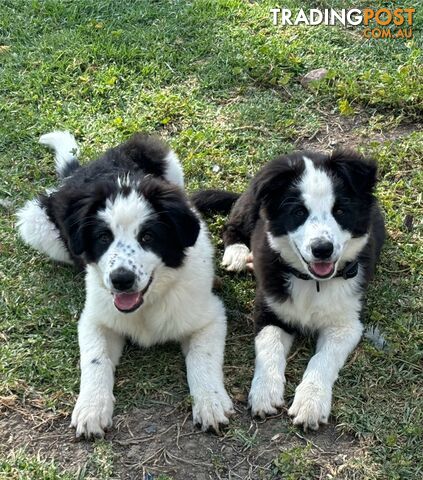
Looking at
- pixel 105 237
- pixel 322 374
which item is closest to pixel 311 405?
pixel 322 374

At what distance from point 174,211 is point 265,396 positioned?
1.04 metres

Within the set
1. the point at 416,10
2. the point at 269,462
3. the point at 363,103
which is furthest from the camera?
the point at 416,10

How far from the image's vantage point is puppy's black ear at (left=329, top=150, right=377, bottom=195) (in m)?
3.85

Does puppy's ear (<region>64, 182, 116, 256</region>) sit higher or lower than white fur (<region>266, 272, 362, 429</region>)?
higher

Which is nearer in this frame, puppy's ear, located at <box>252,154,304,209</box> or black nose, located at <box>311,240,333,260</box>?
black nose, located at <box>311,240,333,260</box>

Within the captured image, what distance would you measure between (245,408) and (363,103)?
313cm

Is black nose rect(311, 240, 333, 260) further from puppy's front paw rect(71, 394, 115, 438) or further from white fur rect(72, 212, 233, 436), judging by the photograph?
puppy's front paw rect(71, 394, 115, 438)

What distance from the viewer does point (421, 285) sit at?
4.50m

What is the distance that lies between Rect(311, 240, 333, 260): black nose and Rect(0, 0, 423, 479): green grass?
2.25 ft

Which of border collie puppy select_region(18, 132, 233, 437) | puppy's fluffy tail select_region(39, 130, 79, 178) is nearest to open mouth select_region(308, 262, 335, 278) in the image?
border collie puppy select_region(18, 132, 233, 437)

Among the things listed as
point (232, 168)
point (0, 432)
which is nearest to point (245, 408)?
point (0, 432)

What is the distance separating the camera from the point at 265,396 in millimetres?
3721

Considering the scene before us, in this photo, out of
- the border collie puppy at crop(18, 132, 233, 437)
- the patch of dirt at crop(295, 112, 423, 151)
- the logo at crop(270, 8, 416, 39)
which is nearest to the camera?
the border collie puppy at crop(18, 132, 233, 437)

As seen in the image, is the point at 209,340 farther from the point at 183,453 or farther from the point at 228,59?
the point at 228,59
